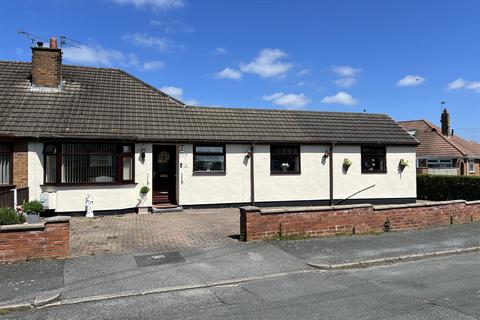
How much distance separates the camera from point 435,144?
35219 mm

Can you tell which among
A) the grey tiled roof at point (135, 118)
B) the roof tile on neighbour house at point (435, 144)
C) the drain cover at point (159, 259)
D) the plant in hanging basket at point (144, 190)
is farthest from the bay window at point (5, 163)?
the roof tile on neighbour house at point (435, 144)

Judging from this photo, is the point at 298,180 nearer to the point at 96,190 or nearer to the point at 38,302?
the point at 96,190

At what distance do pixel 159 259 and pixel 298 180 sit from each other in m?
10.5

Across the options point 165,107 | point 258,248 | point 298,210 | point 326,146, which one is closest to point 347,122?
point 326,146

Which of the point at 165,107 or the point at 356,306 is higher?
the point at 165,107

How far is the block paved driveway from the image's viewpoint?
929 cm

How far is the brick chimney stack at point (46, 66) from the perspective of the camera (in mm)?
15805

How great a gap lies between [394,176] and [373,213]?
9.16m

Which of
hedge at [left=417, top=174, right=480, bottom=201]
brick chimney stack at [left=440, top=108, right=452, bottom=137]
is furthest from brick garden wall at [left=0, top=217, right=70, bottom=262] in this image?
brick chimney stack at [left=440, top=108, right=452, bottom=137]

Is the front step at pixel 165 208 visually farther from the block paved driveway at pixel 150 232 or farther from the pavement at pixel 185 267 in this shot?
the pavement at pixel 185 267

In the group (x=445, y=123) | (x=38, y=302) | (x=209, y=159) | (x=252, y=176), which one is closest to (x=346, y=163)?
(x=252, y=176)

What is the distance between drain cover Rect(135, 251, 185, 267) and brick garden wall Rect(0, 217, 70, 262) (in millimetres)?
1499

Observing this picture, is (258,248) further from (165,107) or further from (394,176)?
(394,176)

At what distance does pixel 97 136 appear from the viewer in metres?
14.2
